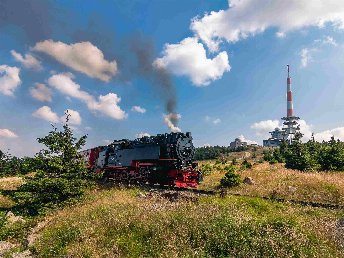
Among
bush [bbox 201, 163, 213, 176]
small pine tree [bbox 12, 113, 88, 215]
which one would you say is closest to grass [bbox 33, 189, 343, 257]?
small pine tree [bbox 12, 113, 88, 215]

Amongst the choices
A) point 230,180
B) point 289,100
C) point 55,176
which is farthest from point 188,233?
point 289,100

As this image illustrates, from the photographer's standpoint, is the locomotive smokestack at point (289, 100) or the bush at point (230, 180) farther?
the locomotive smokestack at point (289, 100)

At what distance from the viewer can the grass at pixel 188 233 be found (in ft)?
35.7

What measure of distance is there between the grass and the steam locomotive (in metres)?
9.19

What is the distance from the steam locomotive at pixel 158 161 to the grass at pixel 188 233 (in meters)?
9.19

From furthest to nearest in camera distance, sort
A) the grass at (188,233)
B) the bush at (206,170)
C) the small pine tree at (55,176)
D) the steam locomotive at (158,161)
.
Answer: the bush at (206,170)
the steam locomotive at (158,161)
the small pine tree at (55,176)
the grass at (188,233)

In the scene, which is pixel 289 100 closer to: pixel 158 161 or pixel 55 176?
pixel 158 161

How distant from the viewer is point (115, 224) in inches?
544

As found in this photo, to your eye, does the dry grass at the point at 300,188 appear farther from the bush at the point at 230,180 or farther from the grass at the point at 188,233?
the grass at the point at 188,233

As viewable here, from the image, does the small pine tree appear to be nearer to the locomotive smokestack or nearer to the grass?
the grass

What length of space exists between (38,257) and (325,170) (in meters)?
29.0

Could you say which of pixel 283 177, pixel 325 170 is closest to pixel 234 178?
pixel 283 177

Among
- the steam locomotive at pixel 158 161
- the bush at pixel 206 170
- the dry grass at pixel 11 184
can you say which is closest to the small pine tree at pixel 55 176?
the steam locomotive at pixel 158 161

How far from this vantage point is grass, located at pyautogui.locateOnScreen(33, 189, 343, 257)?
10.9 m
